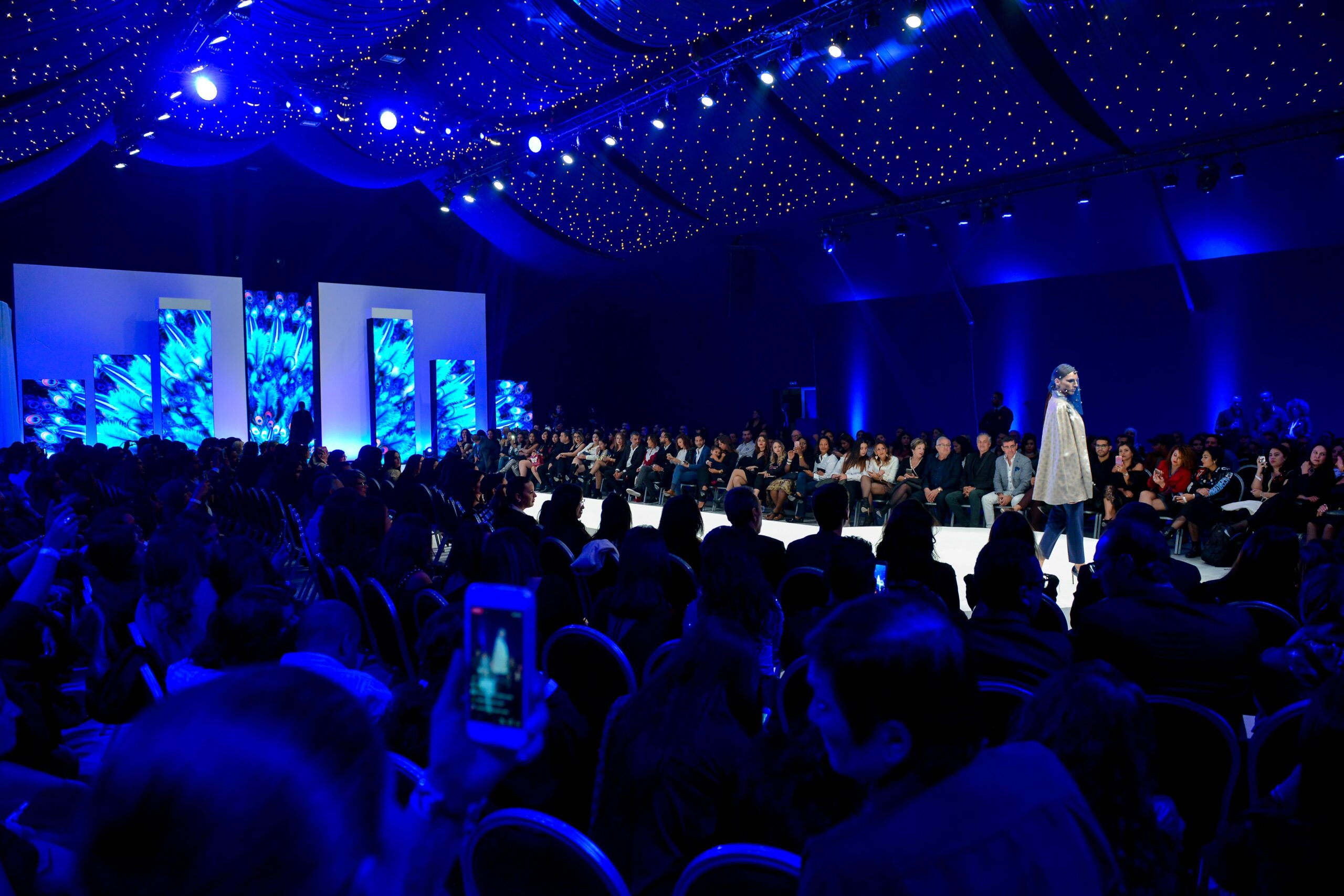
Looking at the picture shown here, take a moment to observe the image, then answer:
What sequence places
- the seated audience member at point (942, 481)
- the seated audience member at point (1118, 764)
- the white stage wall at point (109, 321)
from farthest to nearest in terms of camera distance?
the white stage wall at point (109, 321) < the seated audience member at point (942, 481) < the seated audience member at point (1118, 764)

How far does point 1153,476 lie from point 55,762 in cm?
846

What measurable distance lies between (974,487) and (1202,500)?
220 centimetres

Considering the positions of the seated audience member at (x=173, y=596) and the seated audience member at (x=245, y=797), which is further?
the seated audience member at (x=173, y=596)

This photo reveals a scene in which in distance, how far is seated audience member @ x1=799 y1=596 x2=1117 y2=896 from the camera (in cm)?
97

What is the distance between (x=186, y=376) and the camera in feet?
49.8

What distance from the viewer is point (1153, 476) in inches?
331

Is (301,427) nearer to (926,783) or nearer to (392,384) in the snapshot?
(392,384)

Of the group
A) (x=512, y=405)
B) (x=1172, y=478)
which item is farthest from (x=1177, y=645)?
(x=512, y=405)

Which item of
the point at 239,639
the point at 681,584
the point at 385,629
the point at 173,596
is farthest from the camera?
the point at 681,584

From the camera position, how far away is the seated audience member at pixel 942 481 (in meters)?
9.55

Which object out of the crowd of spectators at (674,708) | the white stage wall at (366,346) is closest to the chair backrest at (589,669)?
the crowd of spectators at (674,708)

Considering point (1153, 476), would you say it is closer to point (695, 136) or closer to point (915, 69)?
point (915, 69)

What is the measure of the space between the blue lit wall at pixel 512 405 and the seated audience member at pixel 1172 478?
12.9m

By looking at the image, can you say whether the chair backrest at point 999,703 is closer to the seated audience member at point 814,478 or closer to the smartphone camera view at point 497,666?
the smartphone camera view at point 497,666
